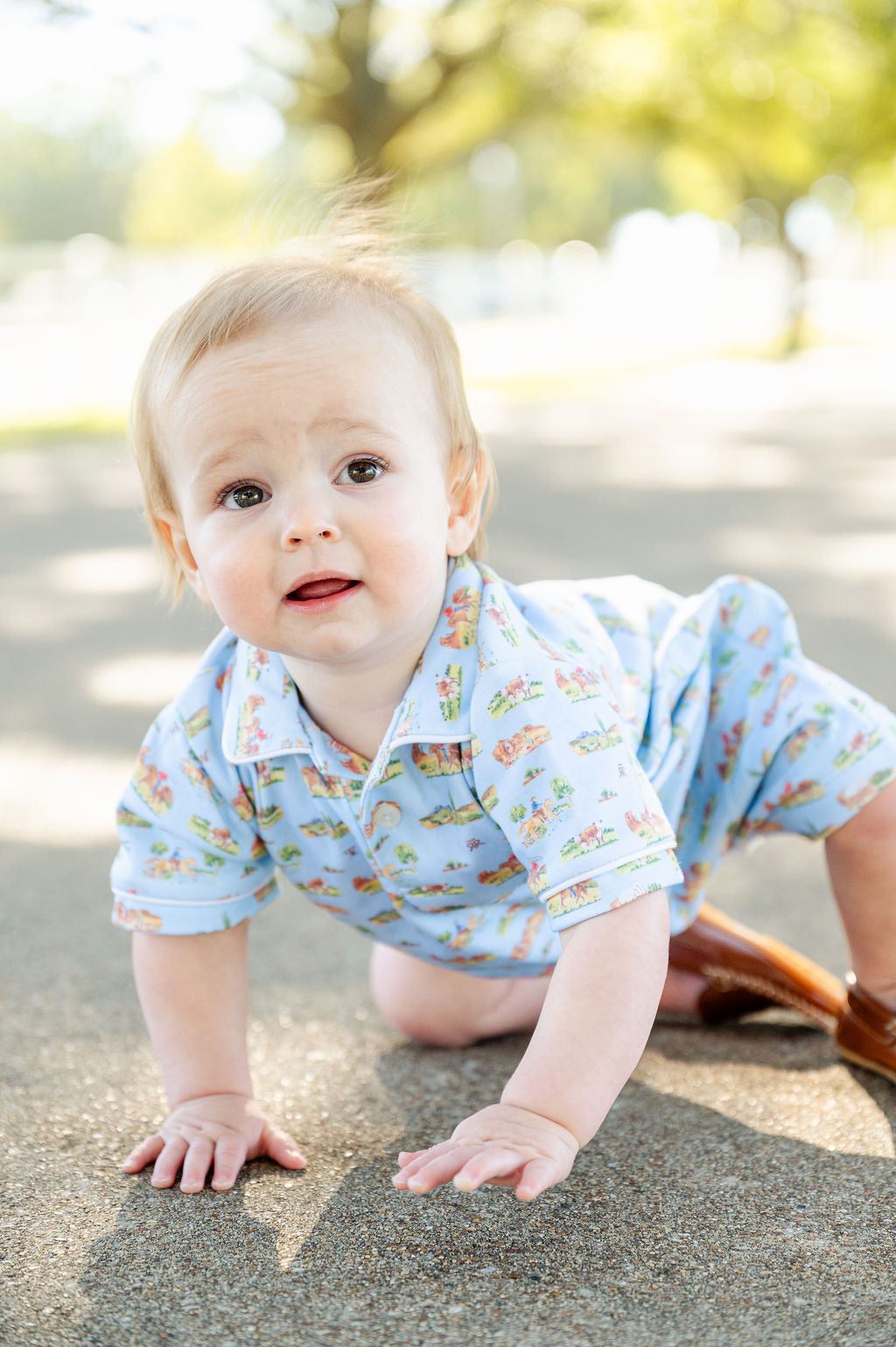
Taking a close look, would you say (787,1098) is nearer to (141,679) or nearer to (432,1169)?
(432,1169)

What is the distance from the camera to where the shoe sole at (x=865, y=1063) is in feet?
4.72

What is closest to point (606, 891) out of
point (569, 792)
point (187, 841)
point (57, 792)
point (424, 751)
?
point (569, 792)

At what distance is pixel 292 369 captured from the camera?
124cm

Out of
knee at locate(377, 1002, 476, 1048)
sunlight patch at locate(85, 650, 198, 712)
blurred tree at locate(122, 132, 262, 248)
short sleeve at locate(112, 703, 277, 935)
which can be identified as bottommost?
blurred tree at locate(122, 132, 262, 248)

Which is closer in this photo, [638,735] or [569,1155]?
[569,1155]

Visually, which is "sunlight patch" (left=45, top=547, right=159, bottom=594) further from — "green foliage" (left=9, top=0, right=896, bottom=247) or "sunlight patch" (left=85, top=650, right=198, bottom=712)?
"green foliage" (left=9, top=0, right=896, bottom=247)

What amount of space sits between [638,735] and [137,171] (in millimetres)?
50896

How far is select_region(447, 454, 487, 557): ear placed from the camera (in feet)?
4.57

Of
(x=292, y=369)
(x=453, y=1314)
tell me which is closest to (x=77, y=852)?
(x=292, y=369)

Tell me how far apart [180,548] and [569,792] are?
0.47m

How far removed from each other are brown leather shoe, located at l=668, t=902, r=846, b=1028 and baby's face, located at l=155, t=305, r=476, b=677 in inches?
24.6

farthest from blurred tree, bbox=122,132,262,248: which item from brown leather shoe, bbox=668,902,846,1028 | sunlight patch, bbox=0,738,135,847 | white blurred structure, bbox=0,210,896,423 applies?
brown leather shoe, bbox=668,902,846,1028

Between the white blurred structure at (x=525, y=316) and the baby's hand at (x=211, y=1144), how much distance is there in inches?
210

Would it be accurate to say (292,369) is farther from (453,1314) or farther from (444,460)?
(453,1314)
